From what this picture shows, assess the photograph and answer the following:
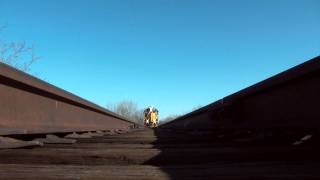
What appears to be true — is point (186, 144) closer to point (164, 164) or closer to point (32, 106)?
point (32, 106)

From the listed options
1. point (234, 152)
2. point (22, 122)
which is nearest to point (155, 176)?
point (234, 152)

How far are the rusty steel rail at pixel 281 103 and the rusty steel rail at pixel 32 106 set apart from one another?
2.04 m

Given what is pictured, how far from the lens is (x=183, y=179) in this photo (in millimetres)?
2438

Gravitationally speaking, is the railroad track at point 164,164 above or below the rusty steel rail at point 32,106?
below

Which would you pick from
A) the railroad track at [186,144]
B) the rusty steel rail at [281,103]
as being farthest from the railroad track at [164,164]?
the rusty steel rail at [281,103]

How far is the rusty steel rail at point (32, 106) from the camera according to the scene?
4230mm

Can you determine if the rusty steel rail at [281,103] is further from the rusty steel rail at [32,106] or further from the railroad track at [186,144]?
the rusty steel rail at [32,106]

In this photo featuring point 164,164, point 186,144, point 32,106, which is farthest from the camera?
point 32,106

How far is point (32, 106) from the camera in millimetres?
5094

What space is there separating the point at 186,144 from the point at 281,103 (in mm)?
1026

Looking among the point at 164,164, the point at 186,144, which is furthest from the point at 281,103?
the point at 164,164

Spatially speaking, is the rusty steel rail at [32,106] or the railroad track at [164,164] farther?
the rusty steel rail at [32,106]

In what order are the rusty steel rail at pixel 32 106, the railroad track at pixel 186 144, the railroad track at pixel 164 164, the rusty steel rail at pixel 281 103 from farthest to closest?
the rusty steel rail at pixel 281 103 < the rusty steel rail at pixel 32 106 < the railroad track at pixel 186 144 < the railroad track at pixel 164 164

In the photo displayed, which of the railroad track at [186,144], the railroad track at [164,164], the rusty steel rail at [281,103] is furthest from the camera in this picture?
the rusty steel rail at [281,103]
